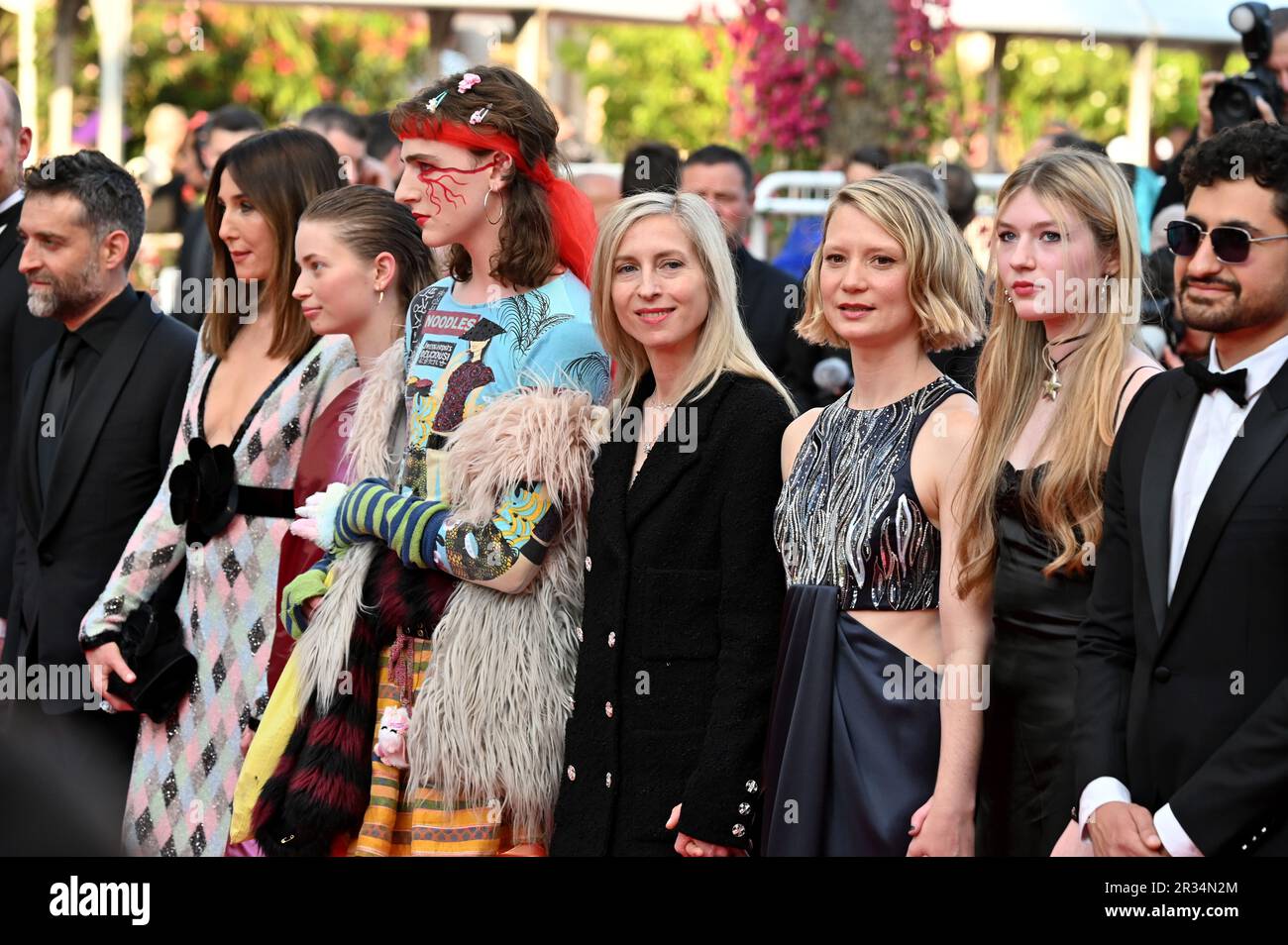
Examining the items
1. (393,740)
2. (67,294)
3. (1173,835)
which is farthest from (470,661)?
(67,294)

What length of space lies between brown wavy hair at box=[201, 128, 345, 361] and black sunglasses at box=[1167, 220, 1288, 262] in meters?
2.40

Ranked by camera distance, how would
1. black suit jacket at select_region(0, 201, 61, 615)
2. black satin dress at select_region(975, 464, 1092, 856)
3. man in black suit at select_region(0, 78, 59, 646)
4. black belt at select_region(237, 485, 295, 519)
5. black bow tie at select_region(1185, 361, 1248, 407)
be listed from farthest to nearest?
black suit jacket at select_region(0, 201, 61, 615)
man in black suit at select_region(0, 78, 59, 646)
black belt at select_region(237, 485, 295, 519)
black satin dress at select_region(975, 464, 1092, 856)
black bow tie at select_region(1185, 361, 1248, 407)

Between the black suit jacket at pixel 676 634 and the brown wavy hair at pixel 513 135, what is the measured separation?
2.07ft

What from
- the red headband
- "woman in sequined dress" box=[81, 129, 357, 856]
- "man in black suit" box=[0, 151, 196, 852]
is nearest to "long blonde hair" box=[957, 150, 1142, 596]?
the red headband

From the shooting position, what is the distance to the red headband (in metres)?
4.02

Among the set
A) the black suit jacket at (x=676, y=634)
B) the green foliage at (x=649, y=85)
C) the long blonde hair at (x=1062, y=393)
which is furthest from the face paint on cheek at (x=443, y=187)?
the green foliage at (x=649, y=85)

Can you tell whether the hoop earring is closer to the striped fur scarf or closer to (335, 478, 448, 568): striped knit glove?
the striped fur scarf

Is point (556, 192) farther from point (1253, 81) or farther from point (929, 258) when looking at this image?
point (1253, 81)

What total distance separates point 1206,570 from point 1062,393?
0.64 m

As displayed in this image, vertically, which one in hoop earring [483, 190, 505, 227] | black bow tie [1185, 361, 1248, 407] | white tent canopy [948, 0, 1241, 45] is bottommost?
black bow tie [1185, 361, 1248, 407]

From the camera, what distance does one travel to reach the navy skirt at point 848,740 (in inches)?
132

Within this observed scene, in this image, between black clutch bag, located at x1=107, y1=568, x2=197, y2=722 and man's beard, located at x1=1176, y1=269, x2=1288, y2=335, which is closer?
man's beard, located at x1=1176, y1=269, x2=1288, y2=335

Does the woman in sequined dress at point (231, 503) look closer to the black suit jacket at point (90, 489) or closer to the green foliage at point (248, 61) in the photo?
the black suit jacket at point (90, 489)
